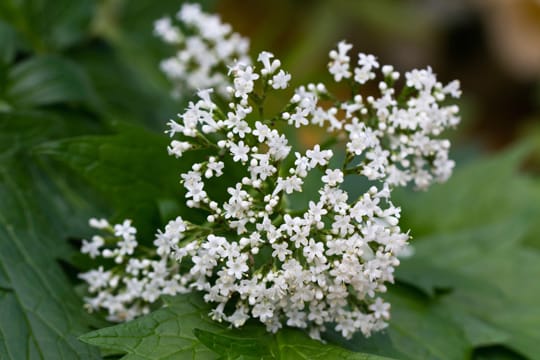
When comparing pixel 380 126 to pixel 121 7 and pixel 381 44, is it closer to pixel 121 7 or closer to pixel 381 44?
pixel 121 7

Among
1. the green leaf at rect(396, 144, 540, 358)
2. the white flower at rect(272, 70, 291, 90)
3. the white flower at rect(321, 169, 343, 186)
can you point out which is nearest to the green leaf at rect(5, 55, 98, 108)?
the white flower at rect(272, 70, 291, 90)

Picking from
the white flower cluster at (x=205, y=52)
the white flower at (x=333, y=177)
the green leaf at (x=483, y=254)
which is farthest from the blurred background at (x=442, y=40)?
the white flower at (x=333, y=177)

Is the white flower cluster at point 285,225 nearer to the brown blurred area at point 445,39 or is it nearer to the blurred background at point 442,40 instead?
the blurred background at point 442,40

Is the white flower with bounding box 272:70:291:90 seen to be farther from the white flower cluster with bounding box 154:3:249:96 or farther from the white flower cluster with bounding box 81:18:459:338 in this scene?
the white flower cluster with bounding box 154:3:249:96

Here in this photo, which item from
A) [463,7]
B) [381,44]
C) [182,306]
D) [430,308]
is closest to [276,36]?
[381,44]

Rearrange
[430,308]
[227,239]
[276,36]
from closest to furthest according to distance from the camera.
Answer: [227,239]
[430,308]
[276,36]
